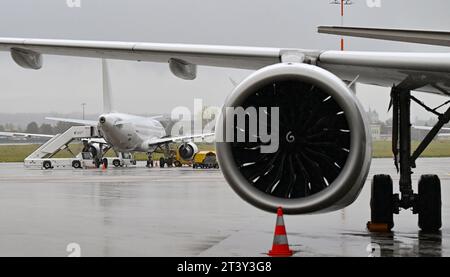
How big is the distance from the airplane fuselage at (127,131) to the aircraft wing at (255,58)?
3320cm

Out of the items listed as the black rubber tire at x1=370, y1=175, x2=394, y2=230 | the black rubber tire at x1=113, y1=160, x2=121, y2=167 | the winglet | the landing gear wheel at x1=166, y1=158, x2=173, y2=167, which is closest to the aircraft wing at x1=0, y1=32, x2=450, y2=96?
the winglet

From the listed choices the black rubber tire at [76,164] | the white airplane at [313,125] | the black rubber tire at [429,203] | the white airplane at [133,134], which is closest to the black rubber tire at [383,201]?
the black rubber tire at [429,203]

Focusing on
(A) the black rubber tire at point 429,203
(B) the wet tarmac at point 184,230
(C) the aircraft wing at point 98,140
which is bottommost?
(B) the wet tarmac at point 184,230

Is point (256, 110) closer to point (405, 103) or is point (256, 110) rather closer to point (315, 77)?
point (315, 77)

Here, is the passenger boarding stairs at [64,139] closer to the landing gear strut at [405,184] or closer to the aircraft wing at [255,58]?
the aircraft wing at [255,58]

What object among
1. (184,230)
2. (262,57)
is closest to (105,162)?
(184,230)

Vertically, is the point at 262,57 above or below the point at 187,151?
above

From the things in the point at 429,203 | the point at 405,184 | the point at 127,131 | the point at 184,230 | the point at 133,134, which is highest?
the point at 127,131

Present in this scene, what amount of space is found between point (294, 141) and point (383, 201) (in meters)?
3.60

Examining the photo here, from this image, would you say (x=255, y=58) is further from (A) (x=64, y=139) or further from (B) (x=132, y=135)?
(A) (x=64, y=139)

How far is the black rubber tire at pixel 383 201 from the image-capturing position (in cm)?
1088

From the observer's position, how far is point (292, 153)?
7723 millimetres

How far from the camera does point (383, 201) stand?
10938mm
